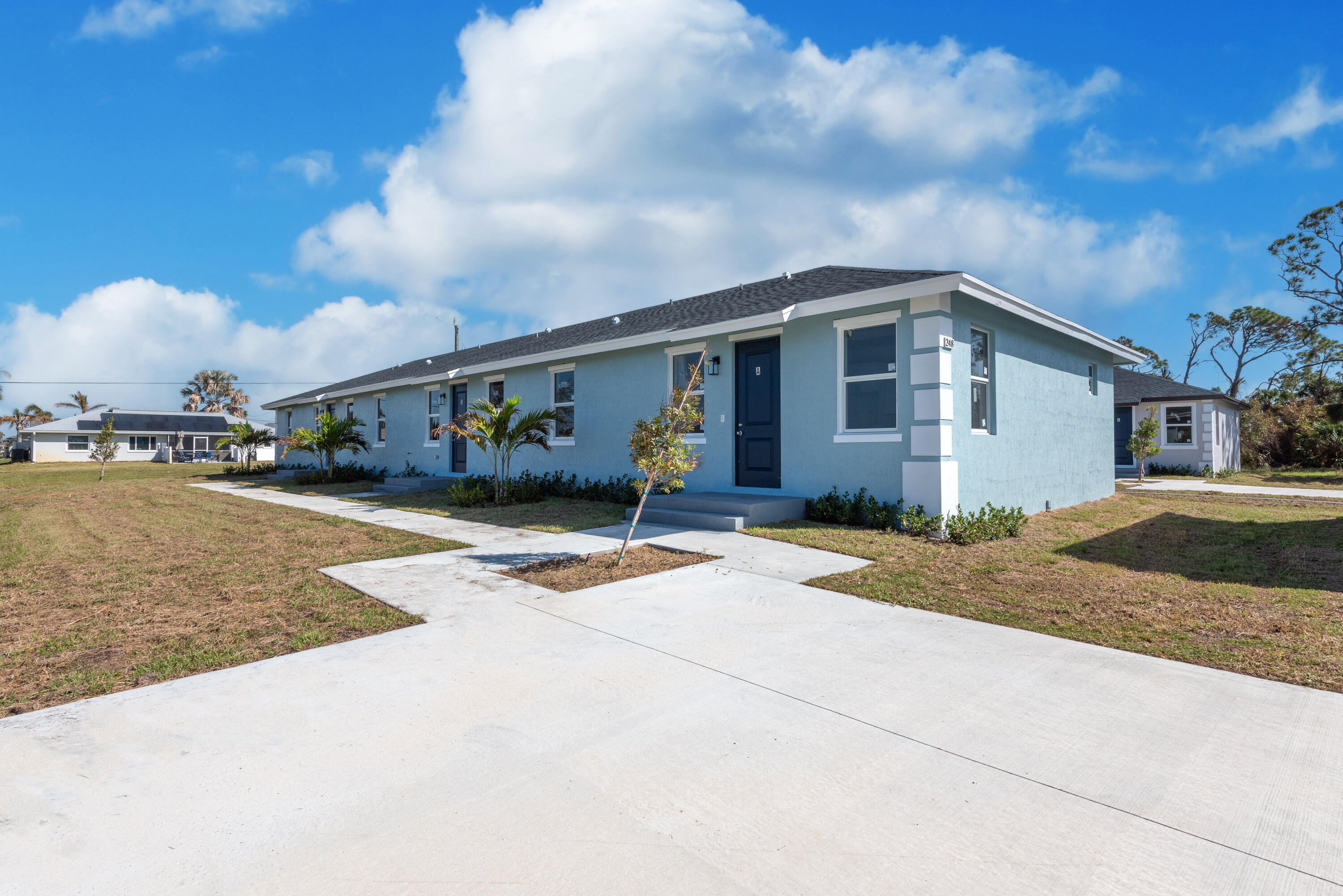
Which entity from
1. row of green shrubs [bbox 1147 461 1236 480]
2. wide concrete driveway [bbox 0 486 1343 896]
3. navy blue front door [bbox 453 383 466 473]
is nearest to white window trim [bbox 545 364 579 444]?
navy blue front door [bbox 453 383 466 473]

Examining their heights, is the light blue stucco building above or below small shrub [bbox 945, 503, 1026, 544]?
above

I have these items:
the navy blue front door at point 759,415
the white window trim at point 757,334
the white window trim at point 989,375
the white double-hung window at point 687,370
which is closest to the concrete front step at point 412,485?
the white double-hung window at point 687,370

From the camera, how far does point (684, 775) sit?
Answer: 2609 mm

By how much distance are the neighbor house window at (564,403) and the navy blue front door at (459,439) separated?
402 cm

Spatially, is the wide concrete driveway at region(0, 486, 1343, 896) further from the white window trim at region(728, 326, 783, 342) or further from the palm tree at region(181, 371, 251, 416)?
the palm tree at region(181, 371, 251, 416)

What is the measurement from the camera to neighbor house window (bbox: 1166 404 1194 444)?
21.7 metres

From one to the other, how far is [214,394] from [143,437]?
13.6m

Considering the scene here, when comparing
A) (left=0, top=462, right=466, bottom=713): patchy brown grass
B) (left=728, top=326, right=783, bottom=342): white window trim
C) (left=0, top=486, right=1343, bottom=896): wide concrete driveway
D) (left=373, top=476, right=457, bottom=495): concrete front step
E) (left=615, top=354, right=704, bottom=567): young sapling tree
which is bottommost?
(left=0, top=486, right=1343, bottom=896): wide concrete driveway

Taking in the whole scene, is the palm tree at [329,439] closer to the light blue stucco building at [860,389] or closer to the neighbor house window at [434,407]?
the neighbor house window at [434,407]

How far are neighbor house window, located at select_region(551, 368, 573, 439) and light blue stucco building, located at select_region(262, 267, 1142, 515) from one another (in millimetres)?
47

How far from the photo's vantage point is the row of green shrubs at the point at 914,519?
805 cm

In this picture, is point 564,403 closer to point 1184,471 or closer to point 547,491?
point 547,491

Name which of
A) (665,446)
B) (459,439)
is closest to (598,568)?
(665,446)

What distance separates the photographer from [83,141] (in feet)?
52.6
